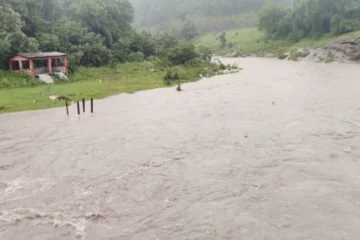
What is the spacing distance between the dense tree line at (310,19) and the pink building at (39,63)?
50.5 m

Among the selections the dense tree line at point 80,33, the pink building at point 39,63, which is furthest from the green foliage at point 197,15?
the pink building at point 39,63

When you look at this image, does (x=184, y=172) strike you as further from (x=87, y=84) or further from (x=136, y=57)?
(x=136, y=57)

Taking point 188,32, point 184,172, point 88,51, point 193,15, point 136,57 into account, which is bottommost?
point 184,172

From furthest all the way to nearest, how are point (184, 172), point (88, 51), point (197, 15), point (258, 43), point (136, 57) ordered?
1. point (197, 15)
2. point (258, 43)
3. point (136, 57)
4. point (88, 51)
5. point (184, 172)

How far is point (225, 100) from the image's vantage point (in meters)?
30.5

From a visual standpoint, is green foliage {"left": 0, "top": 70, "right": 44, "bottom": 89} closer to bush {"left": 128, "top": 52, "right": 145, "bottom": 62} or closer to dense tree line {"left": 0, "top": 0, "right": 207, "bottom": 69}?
dense tree line {"left": 0, "top": 0, "right": 207, "bottom": 69}

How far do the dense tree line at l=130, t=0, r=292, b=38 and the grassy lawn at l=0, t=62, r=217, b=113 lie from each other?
80.1m

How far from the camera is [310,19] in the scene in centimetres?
7762

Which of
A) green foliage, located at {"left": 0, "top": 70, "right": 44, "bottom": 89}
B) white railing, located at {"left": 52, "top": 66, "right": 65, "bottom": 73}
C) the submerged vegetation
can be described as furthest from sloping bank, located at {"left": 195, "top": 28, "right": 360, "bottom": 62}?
green foliage, located at {"left": 0, "top": 70, "right": 44, "bottom": 89}

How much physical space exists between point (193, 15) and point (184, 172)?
485 ft

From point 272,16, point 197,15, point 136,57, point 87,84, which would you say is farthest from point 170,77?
point 197,15

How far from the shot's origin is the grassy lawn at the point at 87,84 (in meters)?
29.0

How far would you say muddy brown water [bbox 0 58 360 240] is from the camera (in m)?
11.5

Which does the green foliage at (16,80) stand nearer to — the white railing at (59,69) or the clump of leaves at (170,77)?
the white railing at (59,69)
